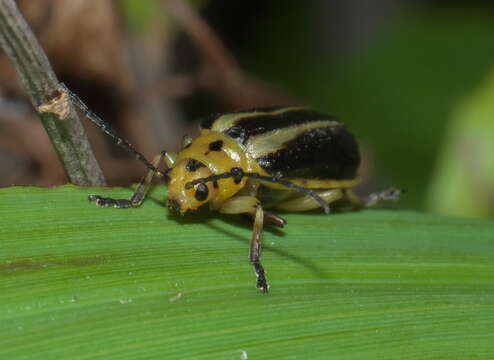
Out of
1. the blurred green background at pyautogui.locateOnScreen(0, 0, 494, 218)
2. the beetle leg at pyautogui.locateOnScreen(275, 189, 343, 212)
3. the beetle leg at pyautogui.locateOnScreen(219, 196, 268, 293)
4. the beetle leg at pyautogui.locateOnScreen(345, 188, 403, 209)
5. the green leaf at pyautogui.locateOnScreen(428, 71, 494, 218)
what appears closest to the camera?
the beetle leg at pyautogui.locateOnScreen(219, 196, 268, 293)

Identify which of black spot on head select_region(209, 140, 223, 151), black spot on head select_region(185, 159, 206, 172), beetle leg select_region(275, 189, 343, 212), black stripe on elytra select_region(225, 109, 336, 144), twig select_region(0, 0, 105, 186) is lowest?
beetle leg select_region(275, 189, 343, 212)

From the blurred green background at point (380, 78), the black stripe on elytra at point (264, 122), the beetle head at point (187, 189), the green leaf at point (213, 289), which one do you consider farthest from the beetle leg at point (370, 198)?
the blurred green background at point (380, 78)

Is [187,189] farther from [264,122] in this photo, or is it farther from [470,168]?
[470,168]

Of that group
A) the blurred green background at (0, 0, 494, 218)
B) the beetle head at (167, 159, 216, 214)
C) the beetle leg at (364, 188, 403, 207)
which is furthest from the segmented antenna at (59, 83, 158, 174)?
the blurred green background at (0, 0, 494, 218)

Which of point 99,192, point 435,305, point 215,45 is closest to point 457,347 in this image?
point 435,305

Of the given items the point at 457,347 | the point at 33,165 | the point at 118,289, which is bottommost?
the point at 33,165

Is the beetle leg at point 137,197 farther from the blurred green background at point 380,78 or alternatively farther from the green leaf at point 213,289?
the blurred green background at point 380,78

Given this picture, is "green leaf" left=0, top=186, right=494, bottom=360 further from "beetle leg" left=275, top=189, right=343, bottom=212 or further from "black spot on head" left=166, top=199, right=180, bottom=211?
"beetle leg" left=275, top=189, right=343, bottom=212

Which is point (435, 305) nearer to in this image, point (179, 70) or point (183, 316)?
point (183, 316)
